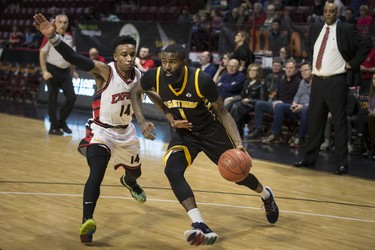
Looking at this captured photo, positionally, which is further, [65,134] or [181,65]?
[65,134]

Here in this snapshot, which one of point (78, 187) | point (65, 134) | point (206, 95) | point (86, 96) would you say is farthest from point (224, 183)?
point (86, 96)

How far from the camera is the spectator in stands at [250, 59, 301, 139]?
37.3 ft

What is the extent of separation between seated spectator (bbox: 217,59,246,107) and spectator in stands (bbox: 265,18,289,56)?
4.31 feet

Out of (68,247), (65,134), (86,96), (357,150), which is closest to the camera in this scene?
(68,247)

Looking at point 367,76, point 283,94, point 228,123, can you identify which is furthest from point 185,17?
point 228,123

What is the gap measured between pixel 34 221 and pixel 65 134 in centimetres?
584

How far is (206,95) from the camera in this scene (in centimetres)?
551

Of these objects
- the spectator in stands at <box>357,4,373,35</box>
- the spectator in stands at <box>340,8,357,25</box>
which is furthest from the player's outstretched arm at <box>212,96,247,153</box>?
the spectator in stands at <box>357,4,373,35</box>

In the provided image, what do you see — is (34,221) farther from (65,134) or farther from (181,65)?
(65,134)

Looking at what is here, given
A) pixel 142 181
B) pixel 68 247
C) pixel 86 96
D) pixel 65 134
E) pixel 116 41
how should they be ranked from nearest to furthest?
1. pixel 68 247
2. pixel 116 41
3. pixel 142 181
4. pixel 65 134
5. pixel 86 96

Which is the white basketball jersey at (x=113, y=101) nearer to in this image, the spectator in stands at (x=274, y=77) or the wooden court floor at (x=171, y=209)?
the wooden court floor at (x=171, y=209)

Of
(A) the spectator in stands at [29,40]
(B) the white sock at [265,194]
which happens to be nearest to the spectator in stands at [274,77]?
(B) the white sock at [265,194]

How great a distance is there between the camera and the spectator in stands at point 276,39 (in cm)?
1284

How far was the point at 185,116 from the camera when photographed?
570 centimetres
